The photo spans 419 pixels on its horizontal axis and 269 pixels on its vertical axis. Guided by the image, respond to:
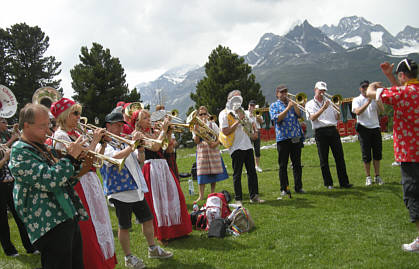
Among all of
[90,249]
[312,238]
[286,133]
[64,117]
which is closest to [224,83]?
[286,133]

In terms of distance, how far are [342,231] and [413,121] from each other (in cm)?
197

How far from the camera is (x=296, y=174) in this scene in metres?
7.56

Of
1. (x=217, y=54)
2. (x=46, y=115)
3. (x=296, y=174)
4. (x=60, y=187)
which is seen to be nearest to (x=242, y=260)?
(x=60, y=187)

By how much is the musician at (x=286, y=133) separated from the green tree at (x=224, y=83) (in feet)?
90.0

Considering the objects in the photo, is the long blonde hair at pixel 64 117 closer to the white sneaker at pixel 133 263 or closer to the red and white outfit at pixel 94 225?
the red and white outfit at pixel 94 225

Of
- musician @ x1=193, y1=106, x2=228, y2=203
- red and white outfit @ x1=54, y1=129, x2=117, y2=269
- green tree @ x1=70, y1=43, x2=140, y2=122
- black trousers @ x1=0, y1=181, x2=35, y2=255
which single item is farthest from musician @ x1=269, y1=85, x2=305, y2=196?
green tree @ x1=70, y1=43, x2=140, y2=122

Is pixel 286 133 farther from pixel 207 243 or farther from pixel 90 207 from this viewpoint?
pixel 90 207

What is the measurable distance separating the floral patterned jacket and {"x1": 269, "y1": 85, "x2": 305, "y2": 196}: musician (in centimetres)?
537

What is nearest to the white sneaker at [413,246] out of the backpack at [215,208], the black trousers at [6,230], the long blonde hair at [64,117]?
the backpack at [215,208]

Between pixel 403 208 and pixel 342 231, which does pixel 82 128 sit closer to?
pixel 342 231

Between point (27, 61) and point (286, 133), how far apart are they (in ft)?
115

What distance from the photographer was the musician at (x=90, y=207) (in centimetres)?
378

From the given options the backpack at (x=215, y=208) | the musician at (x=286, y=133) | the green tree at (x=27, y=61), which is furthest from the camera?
the green tree at (x=27, y=61)

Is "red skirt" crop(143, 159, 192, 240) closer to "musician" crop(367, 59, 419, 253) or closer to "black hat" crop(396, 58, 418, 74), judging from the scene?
"musician" crop(367, 59, 419, 253)
